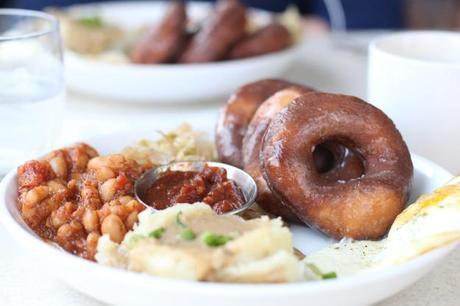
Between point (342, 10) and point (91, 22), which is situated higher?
point (91, 22)

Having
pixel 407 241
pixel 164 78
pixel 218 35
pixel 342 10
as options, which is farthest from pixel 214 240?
pixel 342 10

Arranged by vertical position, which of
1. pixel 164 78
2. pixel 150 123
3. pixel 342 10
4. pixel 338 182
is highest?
pixel 338 182

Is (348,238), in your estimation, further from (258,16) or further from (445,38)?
(258,16)

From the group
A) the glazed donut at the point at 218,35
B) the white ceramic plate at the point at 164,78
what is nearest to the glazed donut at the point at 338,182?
the white ceramic plate at the point at 164,78

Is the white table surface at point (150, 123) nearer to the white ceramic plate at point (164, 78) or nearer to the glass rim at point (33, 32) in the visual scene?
the white ceramic plate at point (164, 78)

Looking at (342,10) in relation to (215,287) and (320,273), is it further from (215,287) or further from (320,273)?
(215,287)

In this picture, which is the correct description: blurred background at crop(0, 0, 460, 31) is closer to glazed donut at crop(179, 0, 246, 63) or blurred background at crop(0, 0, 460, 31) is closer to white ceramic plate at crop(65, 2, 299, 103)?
glazed donut at crop(179, 0, 246, 63)

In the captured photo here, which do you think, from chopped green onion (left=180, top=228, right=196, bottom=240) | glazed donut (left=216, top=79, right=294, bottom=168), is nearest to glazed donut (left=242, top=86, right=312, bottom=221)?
glazed donut (left=216, top=79, right=294, bottom=168)

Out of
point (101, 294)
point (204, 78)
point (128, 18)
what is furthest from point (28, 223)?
point (128, 18)
